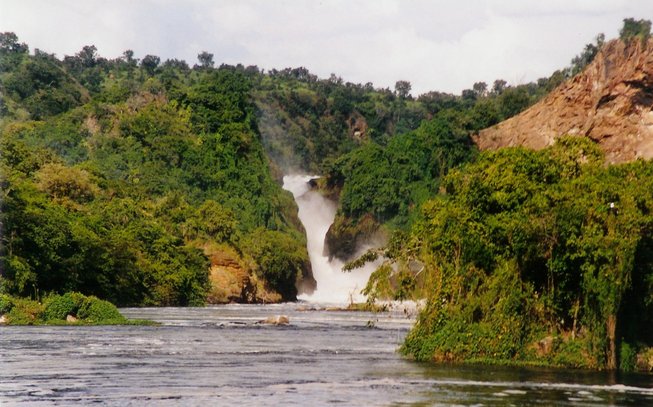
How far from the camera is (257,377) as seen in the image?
4497 cm

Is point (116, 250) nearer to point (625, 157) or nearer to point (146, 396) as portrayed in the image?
point (625, 157)

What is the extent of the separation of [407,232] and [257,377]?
2789 cm

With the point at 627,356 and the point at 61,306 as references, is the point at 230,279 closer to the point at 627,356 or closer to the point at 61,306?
the point at 61,306

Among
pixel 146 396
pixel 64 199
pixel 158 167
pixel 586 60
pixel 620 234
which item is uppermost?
pixel 586 60

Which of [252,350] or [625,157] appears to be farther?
[625,157]

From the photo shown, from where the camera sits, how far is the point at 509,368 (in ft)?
157

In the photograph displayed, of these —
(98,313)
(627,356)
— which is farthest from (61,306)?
(627,356)

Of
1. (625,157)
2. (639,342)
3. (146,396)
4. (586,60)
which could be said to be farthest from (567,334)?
(586,60)

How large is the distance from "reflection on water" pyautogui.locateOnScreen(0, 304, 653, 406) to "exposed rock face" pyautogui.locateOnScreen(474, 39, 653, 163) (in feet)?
185

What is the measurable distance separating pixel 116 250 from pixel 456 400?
249ft

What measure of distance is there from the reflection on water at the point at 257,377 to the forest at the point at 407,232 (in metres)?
2.41

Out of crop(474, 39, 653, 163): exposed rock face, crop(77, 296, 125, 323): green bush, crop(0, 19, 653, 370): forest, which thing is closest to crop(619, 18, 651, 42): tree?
crop(0, 19, 653, 370): forest

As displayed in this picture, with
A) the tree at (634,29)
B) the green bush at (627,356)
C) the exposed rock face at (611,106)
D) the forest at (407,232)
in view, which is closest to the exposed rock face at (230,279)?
the forest at (407,232)

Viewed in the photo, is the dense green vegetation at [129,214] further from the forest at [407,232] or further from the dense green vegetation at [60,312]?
the dense green vegetation at [60,312]
